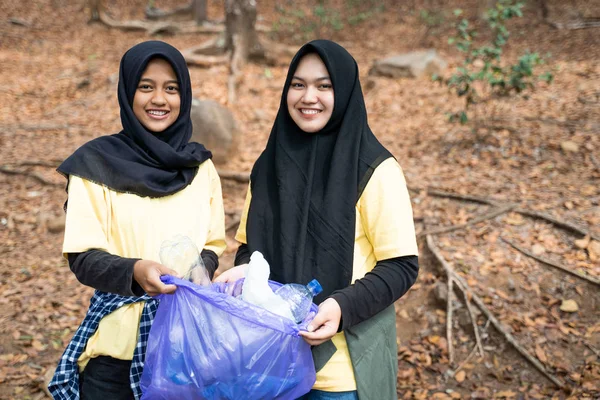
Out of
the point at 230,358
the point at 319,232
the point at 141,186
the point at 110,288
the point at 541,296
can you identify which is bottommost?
the point at 541,296

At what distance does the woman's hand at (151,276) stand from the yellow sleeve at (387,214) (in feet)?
2.18

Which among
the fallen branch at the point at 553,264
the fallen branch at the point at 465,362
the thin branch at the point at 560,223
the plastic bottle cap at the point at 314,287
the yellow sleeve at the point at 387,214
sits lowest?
the fallen branch at the point at 465,362

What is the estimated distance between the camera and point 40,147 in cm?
702

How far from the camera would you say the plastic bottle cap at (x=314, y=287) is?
177cm

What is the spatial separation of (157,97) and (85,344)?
3.12 ft

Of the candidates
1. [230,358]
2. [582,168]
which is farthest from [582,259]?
[230,358]

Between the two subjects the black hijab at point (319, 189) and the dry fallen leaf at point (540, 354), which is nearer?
the black hijab at point (319, 189)

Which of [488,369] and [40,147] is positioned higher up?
[40,147]

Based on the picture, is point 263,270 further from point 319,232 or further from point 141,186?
point 141,186

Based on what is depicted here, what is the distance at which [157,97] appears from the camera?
2143 millimetres

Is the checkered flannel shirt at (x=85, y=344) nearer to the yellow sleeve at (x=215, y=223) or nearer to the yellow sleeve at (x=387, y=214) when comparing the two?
the yellow sleeve at (x=215, y=223)

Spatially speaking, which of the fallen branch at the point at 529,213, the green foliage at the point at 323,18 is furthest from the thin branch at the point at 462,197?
the green foliage at the point at 323,18

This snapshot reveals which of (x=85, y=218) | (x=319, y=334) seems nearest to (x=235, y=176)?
(x=85, y=218)

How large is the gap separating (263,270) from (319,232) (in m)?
0.26
